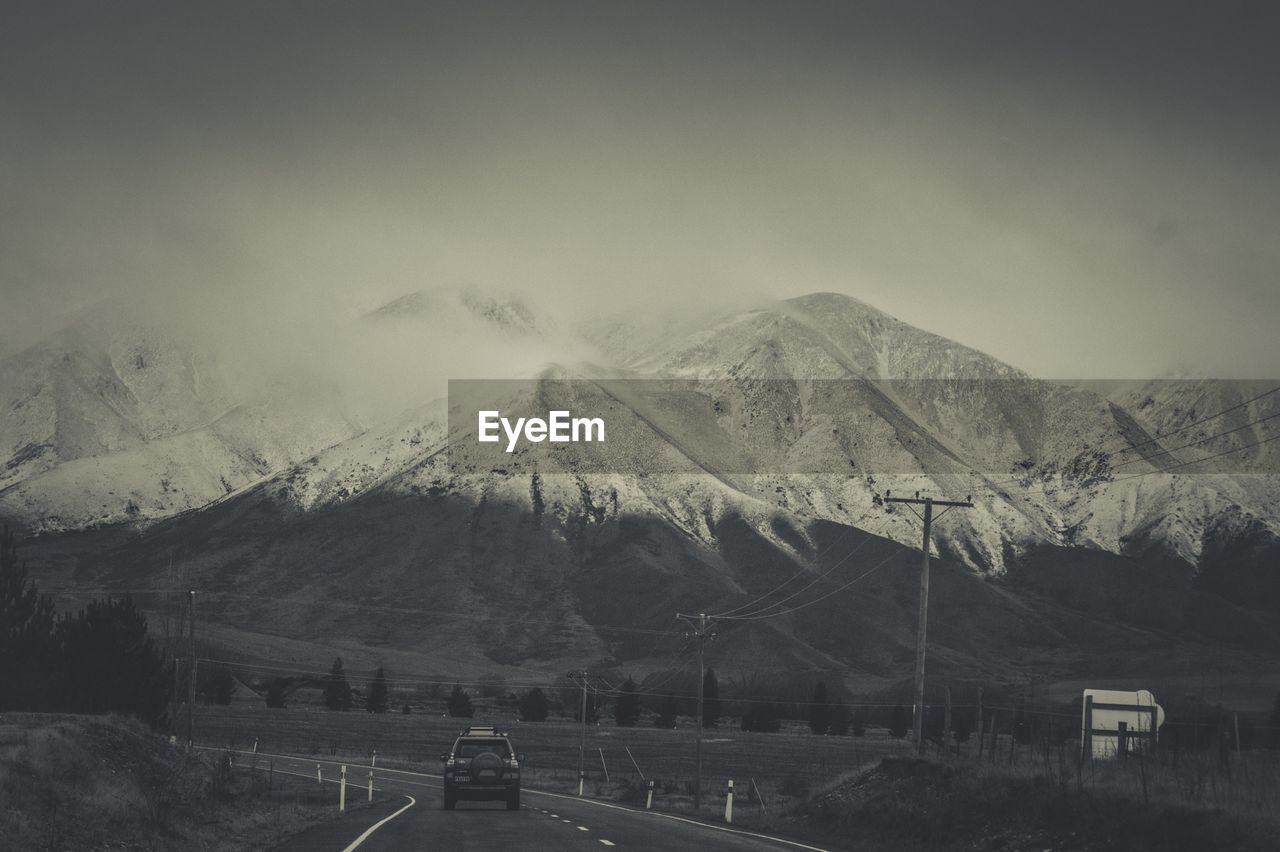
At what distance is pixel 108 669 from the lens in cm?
7481

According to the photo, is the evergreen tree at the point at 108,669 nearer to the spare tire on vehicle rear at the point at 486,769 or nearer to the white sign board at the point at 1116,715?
the spare tire on vehicle rear at the point at 486,769

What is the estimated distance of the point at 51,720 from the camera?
138ft

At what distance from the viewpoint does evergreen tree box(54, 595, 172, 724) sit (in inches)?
2879

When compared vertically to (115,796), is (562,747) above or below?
below

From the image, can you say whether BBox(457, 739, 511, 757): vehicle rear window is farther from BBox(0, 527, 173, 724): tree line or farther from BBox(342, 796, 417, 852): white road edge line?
BBox(0, 527, 173, 724): tree line

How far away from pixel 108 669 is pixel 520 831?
43.6 metres

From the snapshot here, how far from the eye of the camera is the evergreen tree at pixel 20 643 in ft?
221

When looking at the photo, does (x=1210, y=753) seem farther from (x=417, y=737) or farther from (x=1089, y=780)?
(x=417, y=737)

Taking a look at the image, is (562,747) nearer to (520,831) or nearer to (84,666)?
(84,666)

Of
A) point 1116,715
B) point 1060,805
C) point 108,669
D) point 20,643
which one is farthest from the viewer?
point 1116,715

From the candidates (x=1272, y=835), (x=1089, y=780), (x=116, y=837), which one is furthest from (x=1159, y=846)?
(x=116, y=837)

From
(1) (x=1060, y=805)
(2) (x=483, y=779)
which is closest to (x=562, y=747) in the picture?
(2) (x=483, y=779)

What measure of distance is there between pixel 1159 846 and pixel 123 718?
3511 centimetres

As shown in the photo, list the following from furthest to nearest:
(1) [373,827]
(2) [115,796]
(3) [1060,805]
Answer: (1) [373,827]
(2) [115,796]
(3) [1060,805]
